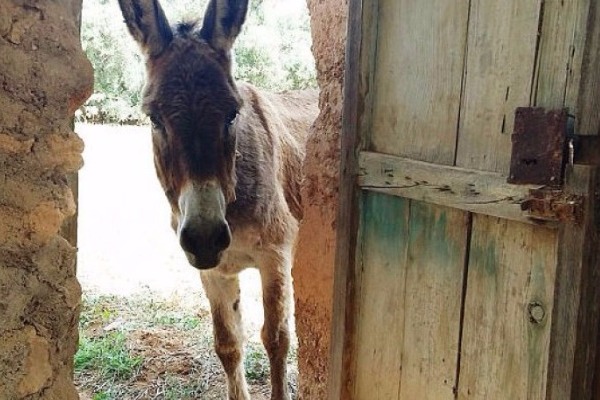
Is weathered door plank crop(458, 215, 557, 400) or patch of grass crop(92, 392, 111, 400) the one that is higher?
weathered door plank crop(458, 215, 557, 400)

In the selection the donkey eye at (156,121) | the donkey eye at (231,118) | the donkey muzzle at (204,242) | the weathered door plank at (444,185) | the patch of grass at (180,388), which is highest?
the donkey eye at (231,118)

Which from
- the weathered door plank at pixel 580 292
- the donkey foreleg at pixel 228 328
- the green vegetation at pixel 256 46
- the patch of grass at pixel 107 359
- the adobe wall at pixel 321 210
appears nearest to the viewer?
the weathered door plank at pixel 580 292

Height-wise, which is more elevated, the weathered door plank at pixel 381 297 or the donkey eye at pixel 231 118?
the donkey eye at pixel 231 118

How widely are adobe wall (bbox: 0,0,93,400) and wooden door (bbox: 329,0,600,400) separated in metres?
0.82

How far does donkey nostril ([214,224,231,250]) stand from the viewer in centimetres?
260

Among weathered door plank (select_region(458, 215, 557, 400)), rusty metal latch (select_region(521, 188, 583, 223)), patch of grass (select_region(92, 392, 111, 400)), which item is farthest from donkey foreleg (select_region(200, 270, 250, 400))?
rusty metal latch (select_region(521, 188, 583, 223))

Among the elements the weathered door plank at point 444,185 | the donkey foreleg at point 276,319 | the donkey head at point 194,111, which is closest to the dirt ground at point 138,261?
the donkey foreleg at point 276,319

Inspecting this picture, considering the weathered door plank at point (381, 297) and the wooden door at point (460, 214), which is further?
the weathered door plank at point (381, 297)

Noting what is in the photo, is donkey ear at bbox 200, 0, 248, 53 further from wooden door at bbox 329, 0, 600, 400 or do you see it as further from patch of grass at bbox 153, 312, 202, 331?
patch of grass at bbox 153, 312, 202, 331

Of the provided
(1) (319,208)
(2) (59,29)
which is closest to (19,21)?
(2) (59,29)

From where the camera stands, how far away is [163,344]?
4.50 m

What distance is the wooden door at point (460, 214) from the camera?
1288 millimetres

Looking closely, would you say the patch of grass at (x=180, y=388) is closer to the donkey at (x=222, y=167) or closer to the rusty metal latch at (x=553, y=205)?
the donkey at (x=222, y=167)

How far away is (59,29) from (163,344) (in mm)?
3247
